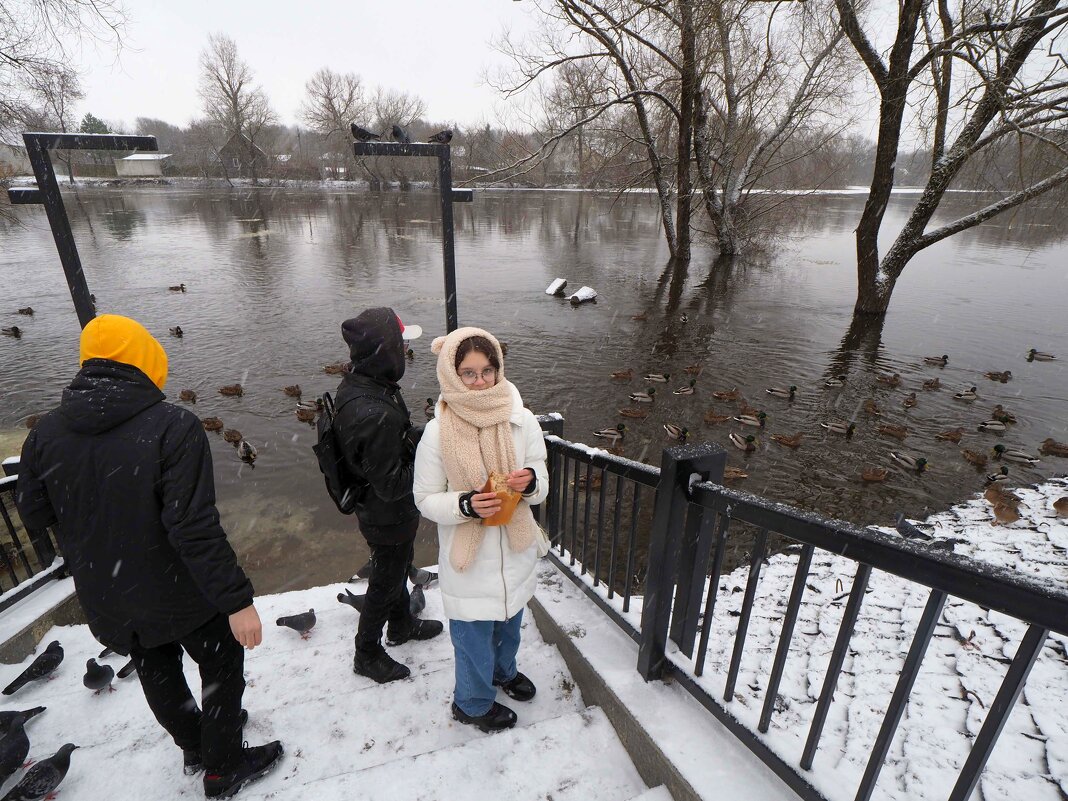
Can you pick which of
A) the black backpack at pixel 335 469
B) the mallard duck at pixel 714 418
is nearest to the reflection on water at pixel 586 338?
the mallard duck at pixel 714 418

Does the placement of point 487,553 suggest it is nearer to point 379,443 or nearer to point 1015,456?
point 379,443

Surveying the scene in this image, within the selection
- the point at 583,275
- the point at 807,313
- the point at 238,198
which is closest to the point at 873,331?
the point at 807,313

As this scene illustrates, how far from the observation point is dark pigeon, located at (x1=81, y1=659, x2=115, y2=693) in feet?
8.93

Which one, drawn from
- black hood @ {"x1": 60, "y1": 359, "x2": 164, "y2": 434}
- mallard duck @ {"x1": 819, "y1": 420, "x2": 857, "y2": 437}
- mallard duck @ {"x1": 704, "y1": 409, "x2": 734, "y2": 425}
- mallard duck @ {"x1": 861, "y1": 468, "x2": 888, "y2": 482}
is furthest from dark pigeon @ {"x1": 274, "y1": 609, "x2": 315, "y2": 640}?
mallard duck @ {"x1": 819, "y1": 420, "x2": 857, "y2": 437}

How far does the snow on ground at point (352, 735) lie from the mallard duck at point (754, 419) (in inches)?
268

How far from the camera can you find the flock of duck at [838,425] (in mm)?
7563

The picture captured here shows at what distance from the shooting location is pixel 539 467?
7.61 ft

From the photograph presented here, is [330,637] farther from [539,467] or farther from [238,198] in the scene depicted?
[238,198]

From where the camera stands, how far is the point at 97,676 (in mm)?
2734

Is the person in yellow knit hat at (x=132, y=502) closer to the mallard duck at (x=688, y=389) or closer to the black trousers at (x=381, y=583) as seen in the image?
the black trousers at (x=381, y=583)

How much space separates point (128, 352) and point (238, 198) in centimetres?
5981

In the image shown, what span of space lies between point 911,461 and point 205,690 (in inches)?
339

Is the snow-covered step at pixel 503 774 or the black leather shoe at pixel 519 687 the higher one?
the snow-covered step at pixel 503 774

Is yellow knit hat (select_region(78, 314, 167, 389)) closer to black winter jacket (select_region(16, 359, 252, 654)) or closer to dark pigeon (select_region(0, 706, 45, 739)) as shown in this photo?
black winter jacket (select_region(16, 359, 252, 654))
